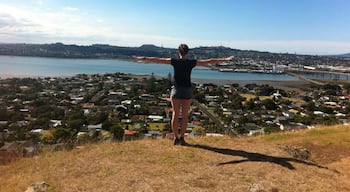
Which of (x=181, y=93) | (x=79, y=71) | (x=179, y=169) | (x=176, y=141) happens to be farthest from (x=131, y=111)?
(x=79, y=71)

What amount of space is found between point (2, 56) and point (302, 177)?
125 metres

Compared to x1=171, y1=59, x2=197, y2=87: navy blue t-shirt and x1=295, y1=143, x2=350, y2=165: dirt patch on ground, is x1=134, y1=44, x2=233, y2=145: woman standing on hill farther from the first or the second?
x1=295, y1=143, x2=350, y2=165: dirt patch on ground

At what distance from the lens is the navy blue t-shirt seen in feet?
19.9

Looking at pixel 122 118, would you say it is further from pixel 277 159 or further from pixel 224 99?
pixel 277 159

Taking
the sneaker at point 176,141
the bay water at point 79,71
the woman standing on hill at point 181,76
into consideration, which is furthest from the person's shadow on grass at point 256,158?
the bay water at point 79,71

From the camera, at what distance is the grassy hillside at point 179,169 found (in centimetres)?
465

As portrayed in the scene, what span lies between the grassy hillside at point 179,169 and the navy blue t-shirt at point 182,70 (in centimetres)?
103

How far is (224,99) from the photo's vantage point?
43812 mm

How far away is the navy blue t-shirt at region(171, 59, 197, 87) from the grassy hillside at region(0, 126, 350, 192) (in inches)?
40.6

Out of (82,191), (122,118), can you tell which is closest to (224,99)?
(122,118)

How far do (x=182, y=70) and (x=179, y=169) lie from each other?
1.66 m

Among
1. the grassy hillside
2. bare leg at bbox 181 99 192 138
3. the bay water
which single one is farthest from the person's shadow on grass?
the bay water

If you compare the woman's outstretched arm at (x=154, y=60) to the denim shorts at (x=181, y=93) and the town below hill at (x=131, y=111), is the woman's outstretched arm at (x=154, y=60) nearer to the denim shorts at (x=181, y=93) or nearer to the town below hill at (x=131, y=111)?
the denim shorts at (x=181, y=93)

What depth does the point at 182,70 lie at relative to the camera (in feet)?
20.0
